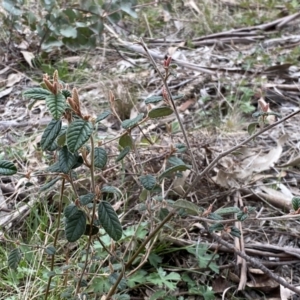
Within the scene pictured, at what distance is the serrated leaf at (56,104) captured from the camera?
75cm

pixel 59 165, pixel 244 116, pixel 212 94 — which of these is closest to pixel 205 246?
pixel 59 165

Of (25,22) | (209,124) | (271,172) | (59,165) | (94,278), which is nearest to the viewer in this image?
(59,165)

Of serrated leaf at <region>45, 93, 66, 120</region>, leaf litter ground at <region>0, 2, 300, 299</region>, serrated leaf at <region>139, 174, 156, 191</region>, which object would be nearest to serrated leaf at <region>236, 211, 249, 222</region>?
leaf litter ground at <region>0, 2, 300, 299</region>

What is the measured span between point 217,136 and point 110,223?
3.29ft

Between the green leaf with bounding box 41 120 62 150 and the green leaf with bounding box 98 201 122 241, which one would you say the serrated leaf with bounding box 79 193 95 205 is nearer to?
the green leaf with bounding box 98 201 122 241

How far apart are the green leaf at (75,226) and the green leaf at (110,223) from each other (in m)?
0.04

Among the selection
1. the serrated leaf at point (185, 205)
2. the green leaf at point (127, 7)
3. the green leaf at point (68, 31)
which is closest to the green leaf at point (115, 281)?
the serrated leaf at point (185, 205)

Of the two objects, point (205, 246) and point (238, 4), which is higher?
point (205, 246)

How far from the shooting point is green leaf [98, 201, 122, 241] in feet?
2.83

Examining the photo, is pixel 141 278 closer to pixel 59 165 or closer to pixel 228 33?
pixel 59 165

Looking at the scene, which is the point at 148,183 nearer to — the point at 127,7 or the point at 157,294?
the point at 157,294

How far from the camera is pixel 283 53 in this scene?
2.58 meters

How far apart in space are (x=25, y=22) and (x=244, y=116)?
121cm

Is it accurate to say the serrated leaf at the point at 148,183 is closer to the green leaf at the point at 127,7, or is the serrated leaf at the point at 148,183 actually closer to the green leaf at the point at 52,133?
the green leaf at the point at 52,133
